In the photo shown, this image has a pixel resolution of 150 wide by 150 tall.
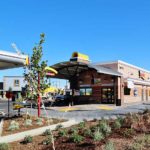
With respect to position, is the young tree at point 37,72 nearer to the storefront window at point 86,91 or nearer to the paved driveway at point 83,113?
the paved driveway at point 83,113

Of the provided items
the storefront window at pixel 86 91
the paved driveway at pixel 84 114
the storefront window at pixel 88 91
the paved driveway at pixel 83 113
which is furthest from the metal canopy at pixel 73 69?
the paved driveway at pixel 84 114

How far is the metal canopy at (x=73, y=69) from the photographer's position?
3751 centimetres

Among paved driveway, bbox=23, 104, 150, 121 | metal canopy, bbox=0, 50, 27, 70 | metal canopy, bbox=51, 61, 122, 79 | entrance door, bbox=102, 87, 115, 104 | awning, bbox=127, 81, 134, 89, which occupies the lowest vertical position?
paved driveway, bbox=23, 104, 150, 121

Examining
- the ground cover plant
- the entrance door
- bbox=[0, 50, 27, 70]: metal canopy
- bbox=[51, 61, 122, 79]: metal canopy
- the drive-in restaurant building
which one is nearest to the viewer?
the ground cover plant

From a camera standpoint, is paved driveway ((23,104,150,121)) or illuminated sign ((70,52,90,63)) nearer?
paved driveway ((23,104,150,121))

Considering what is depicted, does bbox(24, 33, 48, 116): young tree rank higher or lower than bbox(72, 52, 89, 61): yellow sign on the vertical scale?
lower

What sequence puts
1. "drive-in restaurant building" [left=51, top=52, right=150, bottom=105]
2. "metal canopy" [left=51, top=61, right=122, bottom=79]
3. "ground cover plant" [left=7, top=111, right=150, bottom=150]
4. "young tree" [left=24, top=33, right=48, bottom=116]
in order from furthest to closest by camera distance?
1. "drive-in restaurant building" [left=51, top=52, right=150, bottom=105]
2. "metal canopy" [left=51, top=61, right=122, bottom=79]
3. "young tree" [left=24, top=33, right=48, bottom=116]
4. "ground cover plant" [left=7, top=111, right=150, bottom=150]

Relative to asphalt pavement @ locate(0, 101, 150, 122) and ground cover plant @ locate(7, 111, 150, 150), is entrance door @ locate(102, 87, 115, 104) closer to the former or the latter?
asphalt pavement @ locate(0, 101, 150, 122)

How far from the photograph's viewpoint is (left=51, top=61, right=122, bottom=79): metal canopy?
37.5 m

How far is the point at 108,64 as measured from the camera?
45094 millimetres

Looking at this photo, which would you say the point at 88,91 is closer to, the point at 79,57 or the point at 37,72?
the point at 79,57

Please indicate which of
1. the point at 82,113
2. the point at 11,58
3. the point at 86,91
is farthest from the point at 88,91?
the point at 11,58

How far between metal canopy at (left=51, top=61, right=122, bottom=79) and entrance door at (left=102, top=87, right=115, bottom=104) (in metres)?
2.74

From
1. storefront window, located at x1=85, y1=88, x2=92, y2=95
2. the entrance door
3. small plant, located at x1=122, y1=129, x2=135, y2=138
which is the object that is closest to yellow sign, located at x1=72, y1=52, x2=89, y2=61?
storefront window, located at x1=85, y1=88, x2=92, y2=95
